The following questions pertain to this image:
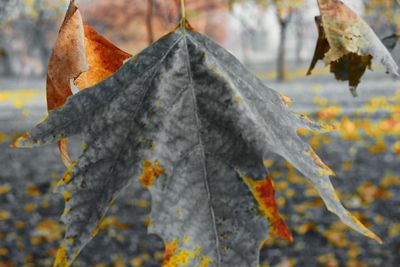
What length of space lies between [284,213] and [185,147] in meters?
3.92

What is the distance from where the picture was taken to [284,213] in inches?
173

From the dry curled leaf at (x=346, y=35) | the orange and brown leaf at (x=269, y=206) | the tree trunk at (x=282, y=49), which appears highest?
the dry curled leaf at (x=346, y=35)

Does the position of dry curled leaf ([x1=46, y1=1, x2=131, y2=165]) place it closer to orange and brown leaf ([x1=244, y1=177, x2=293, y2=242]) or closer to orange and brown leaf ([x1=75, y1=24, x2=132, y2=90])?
orange and brown leaf ([x1=75, y1=24, x2=132, y2=90])

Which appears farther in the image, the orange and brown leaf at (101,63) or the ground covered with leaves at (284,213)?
the ground covered with leaves at (284,213)

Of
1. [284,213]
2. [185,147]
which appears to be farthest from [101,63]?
[284,213]

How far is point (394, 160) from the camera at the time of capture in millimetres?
6016

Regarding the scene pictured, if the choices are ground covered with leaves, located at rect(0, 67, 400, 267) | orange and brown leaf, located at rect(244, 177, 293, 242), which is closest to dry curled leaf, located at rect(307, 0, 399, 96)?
orange and brown leaf, located at rect(244, 177, 293, 242)

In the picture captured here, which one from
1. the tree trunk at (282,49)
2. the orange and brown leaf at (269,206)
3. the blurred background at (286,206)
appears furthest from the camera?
the tree trunk at (282,49)

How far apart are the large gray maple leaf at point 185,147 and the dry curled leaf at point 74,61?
0.61 feet

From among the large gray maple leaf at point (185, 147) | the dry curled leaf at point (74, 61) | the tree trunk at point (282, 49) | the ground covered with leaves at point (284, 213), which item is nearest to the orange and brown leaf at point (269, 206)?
the large gray maple leaf at point (185, 147)

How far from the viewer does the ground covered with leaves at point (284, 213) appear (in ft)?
12.0

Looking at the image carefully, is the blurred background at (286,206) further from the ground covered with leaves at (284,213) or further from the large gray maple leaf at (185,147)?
the large gray maple leaf at (185,147)

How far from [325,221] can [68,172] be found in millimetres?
3879

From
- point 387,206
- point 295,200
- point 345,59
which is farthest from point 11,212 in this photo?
point 345,59
